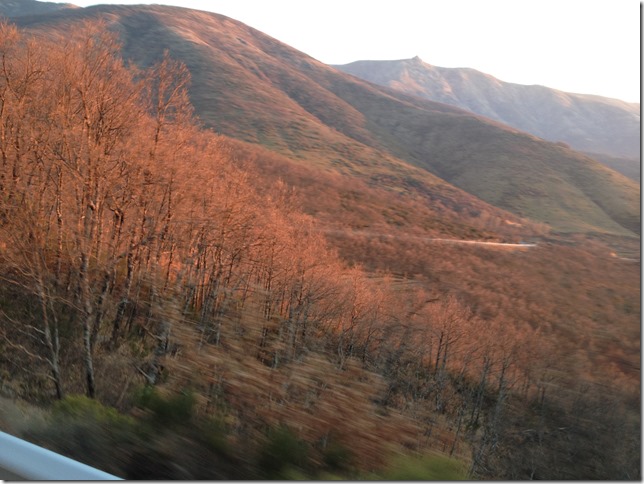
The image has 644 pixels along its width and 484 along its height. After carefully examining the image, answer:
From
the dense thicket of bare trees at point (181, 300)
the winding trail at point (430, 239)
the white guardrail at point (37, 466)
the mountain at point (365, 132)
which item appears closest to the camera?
the white guardrail at point (37, 466)

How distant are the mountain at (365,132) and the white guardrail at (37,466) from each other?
170ft

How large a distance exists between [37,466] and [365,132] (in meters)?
106

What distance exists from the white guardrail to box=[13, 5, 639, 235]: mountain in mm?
51699

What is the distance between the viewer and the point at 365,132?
344 feet

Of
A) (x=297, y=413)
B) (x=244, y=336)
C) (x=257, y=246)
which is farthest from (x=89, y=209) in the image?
(x=297, y=413)

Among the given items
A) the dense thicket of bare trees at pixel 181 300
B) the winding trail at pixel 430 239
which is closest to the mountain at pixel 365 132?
the winding trail at pixel 430 239

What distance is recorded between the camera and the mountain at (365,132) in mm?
71938

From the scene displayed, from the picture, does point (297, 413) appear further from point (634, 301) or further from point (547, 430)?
point (634, 301)

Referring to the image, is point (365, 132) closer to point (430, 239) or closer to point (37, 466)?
point (430, 239)

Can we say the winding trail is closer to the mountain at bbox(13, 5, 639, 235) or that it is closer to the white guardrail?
the mountain at bbox(13, 5, 639, 235)

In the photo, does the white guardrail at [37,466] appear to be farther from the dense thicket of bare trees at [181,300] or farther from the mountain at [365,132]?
the mountain at [365,132]

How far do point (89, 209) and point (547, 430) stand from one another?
1134 cm

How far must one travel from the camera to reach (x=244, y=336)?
5.19m

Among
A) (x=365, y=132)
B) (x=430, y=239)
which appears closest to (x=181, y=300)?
(x=430, y=239)
